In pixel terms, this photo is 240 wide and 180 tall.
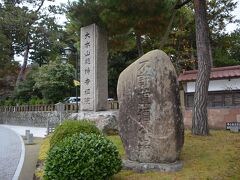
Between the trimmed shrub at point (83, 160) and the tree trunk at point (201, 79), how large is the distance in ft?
17.5

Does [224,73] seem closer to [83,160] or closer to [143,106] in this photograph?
[143,106]

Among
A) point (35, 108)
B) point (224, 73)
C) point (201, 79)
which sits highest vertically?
point (224, 73)

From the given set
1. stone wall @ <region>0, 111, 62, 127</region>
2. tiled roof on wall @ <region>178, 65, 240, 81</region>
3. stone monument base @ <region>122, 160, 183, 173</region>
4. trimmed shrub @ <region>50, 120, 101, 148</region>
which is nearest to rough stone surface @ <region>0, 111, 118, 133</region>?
stone wall @ <region>0, 111, 62, 127</region>

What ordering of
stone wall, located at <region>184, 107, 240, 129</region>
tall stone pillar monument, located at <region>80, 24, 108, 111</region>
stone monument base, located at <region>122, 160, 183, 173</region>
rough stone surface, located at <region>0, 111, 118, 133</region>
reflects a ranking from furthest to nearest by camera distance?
stone wall, located at <region>184, 107, 240, 129</region>, tall stone pillar monument, located at <region>80, 24, 108, 111</region>, rough stone surface, located at <region>0, 111, 118, 133</region>, stone monument base, located at <region>122, 160, 183, 173</region>

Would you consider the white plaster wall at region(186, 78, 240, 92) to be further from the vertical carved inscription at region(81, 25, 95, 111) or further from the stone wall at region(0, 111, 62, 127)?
the stone wall at region(0, 111, 62, 127)

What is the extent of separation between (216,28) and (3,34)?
20.7 m

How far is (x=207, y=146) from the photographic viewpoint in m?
9.29

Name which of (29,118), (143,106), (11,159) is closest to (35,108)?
(29,118)

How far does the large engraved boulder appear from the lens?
7.04 m

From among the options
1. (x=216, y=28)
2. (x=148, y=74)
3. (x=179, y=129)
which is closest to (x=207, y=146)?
(x=179, y=129)

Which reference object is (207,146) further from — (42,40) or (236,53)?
(42,40)

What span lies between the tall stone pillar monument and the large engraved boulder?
18.8 feet

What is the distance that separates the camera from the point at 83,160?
6305 mm

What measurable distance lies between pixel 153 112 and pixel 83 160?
1798 mm
